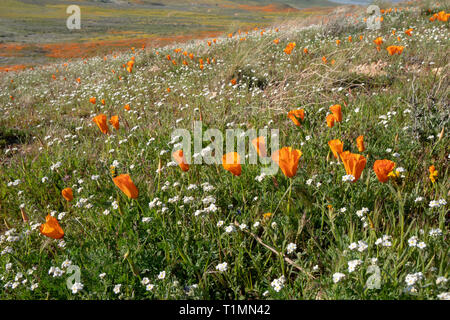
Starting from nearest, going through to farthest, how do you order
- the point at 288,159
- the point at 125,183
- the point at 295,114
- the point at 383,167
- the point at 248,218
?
the point at 383,167 → the point at 288,159 → the point at 125,183 → the point at 248,218 → the point at 295,114

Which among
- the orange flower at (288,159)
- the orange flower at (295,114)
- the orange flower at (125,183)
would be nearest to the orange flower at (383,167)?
the orange flower at (288,159)

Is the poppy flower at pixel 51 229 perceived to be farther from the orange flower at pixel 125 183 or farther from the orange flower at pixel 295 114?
the orange flower at pixel 295 114

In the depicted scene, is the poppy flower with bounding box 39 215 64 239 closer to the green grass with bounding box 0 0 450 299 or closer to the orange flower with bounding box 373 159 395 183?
the green grass with bounding box 0 0 450 299

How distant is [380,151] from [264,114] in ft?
5.21

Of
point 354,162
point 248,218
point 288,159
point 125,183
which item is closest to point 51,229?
point 125,183

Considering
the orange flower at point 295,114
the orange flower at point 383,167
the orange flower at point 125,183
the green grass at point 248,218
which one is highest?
the orange flower at point 295,114

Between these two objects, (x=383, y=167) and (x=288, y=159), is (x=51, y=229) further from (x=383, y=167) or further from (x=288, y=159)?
(x=383, y=167)

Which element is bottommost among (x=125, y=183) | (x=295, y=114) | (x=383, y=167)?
(x=125, y=183)

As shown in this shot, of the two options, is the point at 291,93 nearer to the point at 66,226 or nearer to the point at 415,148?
the point at 415,148

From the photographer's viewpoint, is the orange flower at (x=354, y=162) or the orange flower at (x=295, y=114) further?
the orange flower at (x=295, y=114)

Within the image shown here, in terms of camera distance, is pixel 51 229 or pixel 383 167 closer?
pixel 383 167

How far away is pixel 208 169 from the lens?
254cm

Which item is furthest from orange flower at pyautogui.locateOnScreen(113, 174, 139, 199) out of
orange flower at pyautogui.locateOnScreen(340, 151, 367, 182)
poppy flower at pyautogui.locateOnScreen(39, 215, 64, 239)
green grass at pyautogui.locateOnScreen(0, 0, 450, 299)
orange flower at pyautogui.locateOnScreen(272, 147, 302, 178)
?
orange flower at pyautogui.locateOnScreen(340, 151, 367, 182)

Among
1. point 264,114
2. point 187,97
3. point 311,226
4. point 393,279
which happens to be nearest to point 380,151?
point 311,226
